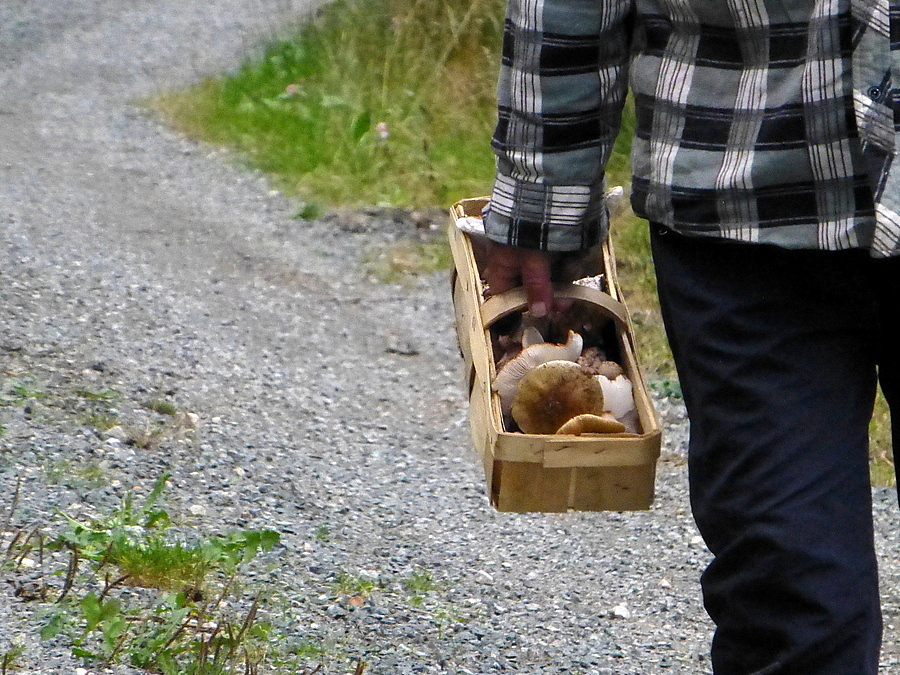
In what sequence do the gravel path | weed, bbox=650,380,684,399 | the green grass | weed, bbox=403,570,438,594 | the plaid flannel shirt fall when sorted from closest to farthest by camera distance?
1. the plaid flannel shirt
2. the gravel path
3. weed, bbox=403,570,438,594
4. weed, bbox=650,380,684,399
5. the green grass

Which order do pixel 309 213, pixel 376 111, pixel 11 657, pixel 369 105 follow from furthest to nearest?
pixel 369 105, pixel 376 111, pixel 309 213, pixel 11 657

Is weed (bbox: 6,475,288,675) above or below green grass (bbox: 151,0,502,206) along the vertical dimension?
above

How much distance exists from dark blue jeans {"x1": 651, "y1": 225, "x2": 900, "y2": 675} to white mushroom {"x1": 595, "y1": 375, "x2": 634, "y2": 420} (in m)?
0.50

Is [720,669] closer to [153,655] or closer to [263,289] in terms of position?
[153,655]

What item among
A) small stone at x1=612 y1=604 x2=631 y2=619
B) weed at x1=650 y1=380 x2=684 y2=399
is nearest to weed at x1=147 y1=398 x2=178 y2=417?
small stone at x1=612 y1=604 x2=631 y2=619

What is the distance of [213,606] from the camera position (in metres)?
2.96

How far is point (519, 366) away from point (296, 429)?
2.23 meters

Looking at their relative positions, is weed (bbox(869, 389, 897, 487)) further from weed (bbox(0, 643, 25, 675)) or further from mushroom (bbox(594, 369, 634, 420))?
weed (bbox(0, 643, 25, 675))

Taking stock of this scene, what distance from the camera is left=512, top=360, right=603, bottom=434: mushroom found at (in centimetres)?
227

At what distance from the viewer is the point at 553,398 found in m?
2.28

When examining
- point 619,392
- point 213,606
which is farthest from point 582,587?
point 619,392

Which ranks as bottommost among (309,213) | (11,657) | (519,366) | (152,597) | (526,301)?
(309,213)

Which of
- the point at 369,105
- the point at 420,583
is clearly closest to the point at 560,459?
the point at 420,583

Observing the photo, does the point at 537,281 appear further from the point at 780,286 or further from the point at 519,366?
the point at 780,286
